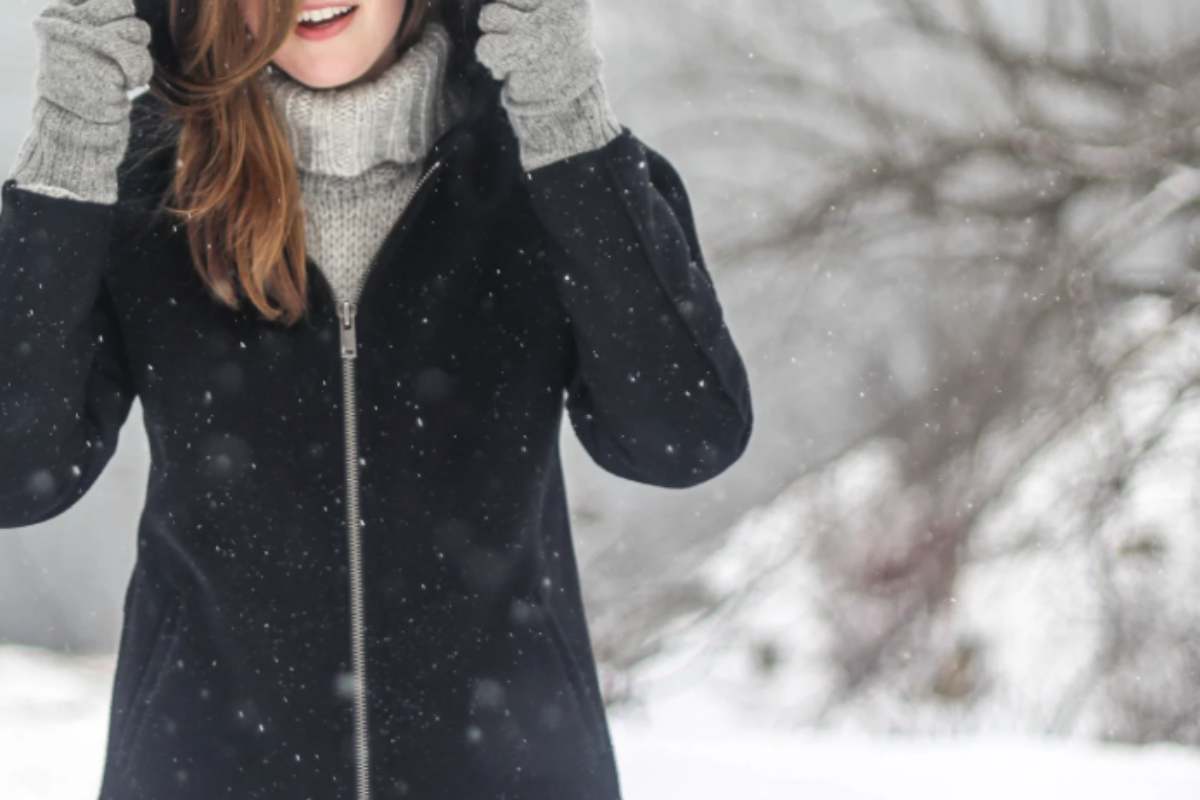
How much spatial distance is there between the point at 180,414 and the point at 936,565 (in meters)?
2.53

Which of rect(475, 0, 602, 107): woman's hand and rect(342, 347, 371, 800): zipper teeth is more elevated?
rect(475, 0, 602, 107): woman's hand

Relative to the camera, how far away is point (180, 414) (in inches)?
47.9

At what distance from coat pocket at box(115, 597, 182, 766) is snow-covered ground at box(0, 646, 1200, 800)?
65.1 inches

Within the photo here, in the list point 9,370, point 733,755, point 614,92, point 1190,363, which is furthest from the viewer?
point 614,92

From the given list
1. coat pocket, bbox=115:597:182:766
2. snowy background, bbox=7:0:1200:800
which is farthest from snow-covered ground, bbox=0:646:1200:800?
coat pocket, bbox=115:597:182:766

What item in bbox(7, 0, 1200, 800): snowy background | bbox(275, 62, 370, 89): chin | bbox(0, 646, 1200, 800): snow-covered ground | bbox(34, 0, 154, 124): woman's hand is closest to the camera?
bbox(34, 0, 154, 124): woman's hand

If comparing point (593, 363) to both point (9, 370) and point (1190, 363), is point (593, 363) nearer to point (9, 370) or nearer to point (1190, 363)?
point (9, 370)

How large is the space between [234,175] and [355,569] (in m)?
0.33

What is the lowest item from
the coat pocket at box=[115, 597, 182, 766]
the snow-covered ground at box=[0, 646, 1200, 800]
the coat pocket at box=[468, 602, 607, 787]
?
the snow-covered ground at box=[0, 646, 1200, 800]

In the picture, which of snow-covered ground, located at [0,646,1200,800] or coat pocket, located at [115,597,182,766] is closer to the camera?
coat pocket, located at [115,597,182,766]

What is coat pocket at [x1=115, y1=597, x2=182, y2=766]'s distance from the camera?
3.98ft

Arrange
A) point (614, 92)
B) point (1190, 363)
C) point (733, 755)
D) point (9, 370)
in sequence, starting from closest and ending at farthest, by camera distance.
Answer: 1. point (9, 370)
2. point (733, 755)
3. point (1190, 363)
4. point (614, 92)

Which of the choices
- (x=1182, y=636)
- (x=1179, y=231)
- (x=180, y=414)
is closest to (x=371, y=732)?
(x=180, y=414)

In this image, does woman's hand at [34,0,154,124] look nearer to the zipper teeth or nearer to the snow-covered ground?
the zipper teeth
